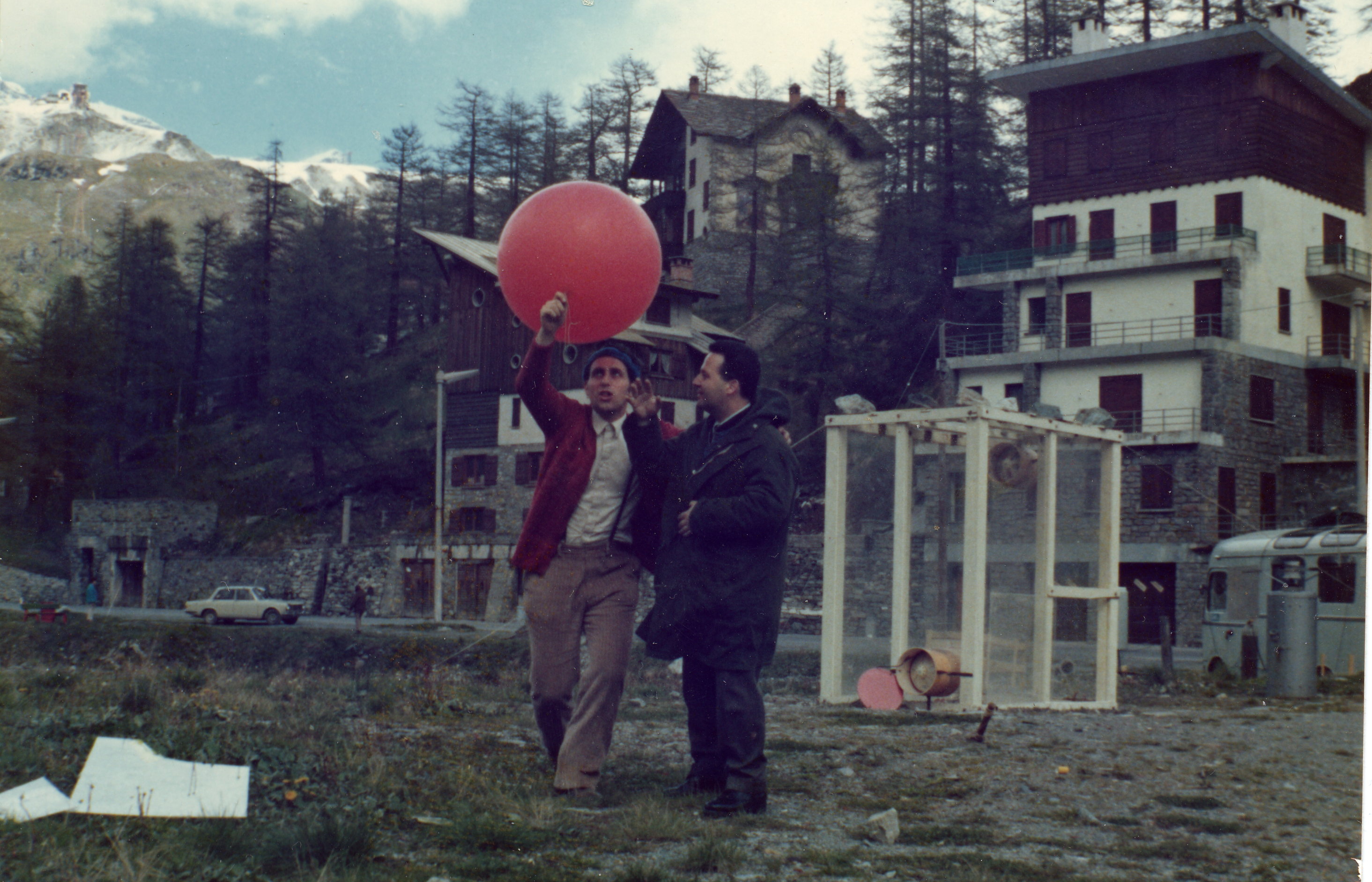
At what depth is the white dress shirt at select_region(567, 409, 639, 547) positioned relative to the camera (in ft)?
16.6

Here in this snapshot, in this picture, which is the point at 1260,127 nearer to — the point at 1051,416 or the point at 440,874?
the point at 1051,416

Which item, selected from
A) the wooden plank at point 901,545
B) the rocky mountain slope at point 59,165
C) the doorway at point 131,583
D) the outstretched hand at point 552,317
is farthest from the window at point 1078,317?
the outstretched hand at point 552,317

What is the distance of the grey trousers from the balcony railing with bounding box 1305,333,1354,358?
32.1 meters

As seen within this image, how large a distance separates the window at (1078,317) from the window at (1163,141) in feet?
14.0

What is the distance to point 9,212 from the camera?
1214 centimetres

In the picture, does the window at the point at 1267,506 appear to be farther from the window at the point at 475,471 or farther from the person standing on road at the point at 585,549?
the person standing on road at the point at 585,549

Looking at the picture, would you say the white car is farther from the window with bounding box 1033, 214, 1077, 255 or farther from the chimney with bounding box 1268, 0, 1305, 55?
the chimney with bounding box 1268, 0, 1305, 55

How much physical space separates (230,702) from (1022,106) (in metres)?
43.8

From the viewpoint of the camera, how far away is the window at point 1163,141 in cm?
3491

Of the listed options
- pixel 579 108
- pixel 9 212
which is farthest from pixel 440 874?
pixel 579 108

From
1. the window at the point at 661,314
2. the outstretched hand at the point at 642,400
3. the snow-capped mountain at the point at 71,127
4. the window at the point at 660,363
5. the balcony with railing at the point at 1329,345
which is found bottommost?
the outstretched hand at the point at 642,400

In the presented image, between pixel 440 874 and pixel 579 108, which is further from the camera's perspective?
pixel 579 108

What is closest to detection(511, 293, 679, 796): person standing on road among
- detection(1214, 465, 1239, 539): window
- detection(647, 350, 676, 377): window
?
detection(647, 350, 676, 377): window

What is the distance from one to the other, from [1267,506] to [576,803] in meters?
33.4
